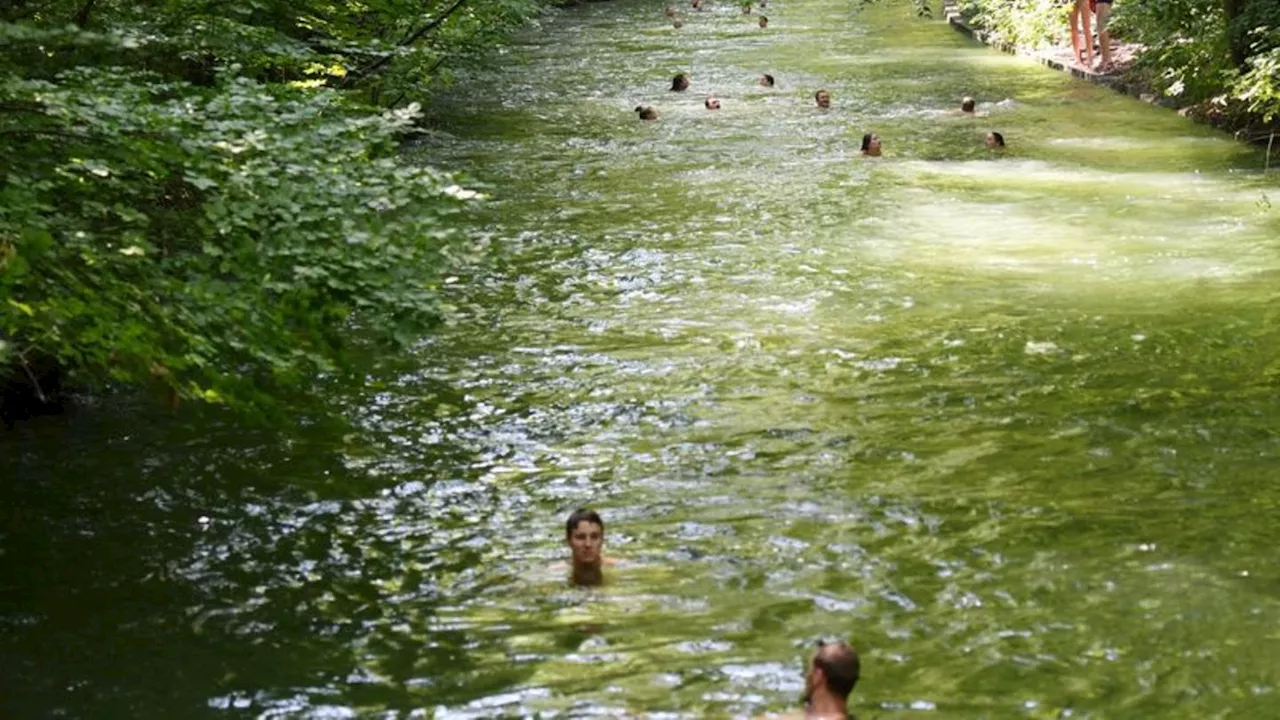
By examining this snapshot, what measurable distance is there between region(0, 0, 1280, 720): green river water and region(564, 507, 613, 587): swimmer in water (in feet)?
0.44

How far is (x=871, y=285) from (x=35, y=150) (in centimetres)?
998

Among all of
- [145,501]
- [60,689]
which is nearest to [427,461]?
[145,501]

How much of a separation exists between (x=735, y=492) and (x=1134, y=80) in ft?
75.7

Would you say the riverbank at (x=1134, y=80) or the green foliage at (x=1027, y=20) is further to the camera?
the green foliage at (x=1027, y=20)

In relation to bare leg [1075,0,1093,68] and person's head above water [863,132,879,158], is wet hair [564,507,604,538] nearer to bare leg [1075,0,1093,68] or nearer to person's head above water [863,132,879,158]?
person's head above water [863,132,879,158]

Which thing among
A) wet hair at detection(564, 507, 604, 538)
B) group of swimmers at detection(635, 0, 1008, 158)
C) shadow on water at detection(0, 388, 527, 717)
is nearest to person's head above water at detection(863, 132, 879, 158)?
group of swimmers at detection(635, 0, 1008, 158)

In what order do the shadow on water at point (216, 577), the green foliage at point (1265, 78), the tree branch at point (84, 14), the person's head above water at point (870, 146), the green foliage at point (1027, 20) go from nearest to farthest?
the shadow on water at point (216, 577), the tree branch at point (84, 14), the green foliage at point (1265, 78), the person's head above water at point (870, 146), the green foliage at point (1027, 20)

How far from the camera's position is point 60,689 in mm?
9438

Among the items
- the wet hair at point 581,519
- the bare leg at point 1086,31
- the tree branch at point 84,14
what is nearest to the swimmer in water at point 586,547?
the wet hair at point 581,519

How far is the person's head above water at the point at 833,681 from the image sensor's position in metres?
8.44

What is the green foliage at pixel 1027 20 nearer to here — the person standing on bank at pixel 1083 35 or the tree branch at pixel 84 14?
the person standing on bank at pixel 1083 35

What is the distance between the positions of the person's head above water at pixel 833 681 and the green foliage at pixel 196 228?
343 cm

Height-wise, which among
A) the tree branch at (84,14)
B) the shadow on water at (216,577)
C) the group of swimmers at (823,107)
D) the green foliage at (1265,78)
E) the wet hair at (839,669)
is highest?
the tree branch at (84,14)

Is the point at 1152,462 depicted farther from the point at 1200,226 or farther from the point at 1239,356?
the point at 1200,226
